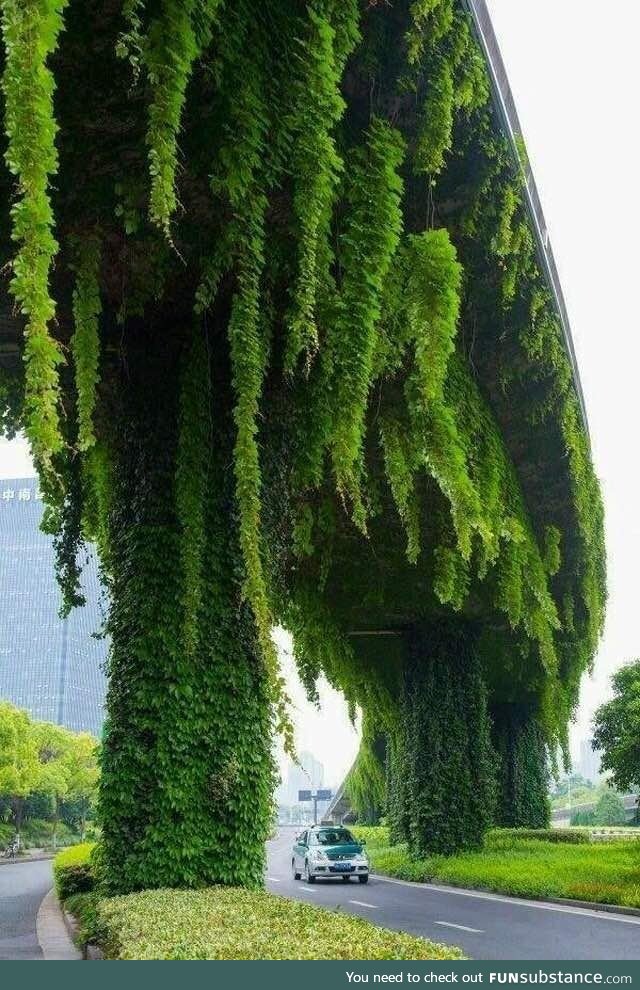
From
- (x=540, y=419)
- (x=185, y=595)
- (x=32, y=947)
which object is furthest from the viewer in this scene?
(x=540, y=419)

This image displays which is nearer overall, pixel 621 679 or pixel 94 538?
pixel 94 538

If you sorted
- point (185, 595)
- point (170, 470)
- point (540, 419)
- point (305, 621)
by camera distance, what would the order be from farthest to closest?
point (305, 621)
point (540, 419)
point (170, 470)
point (185, 595)

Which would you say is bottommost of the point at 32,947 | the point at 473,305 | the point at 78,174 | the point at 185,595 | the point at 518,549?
the point at 32,947

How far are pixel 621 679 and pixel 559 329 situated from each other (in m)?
24.8

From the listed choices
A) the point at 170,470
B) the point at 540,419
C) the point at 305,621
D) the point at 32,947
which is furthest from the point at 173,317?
the point at 305,621

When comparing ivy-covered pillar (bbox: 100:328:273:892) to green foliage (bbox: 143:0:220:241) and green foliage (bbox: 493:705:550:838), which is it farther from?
green foliage (bbox: 493:705:550:838)

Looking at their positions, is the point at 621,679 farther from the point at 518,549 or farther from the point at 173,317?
the point at 173,317

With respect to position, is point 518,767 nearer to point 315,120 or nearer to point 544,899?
point 544,899

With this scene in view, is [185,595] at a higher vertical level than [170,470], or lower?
lower

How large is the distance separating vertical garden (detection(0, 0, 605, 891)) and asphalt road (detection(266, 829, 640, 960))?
291 centimetres

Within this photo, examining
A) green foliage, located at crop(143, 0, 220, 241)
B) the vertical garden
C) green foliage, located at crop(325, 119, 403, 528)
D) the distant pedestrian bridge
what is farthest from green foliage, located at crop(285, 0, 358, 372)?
the distant pedestrian bridge

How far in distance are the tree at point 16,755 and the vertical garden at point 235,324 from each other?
32027 mm

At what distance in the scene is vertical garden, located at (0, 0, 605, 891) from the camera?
5.10 meters
